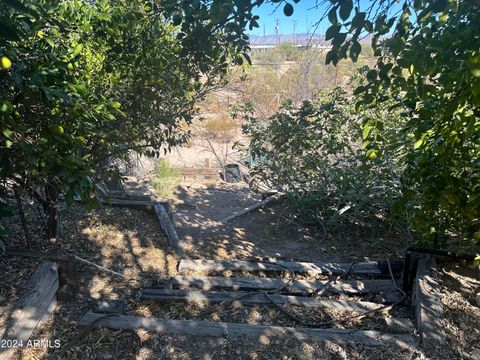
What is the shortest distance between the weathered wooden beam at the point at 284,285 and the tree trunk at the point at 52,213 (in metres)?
1.37

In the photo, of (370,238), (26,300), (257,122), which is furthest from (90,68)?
(370,238)

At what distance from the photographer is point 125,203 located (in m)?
5.32

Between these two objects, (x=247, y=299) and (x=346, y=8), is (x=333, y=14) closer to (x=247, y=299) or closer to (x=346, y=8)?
(x=346, y=8)

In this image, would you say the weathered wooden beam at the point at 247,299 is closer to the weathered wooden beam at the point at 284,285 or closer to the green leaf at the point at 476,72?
the weathered wooden beam at the point at 284,285

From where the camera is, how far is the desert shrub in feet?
30.9

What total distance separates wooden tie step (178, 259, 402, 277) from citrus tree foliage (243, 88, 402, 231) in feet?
5.07

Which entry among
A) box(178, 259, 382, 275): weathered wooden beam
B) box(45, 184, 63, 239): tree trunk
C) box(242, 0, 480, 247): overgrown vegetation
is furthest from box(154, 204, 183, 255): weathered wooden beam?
box(242, 0, 480, 247): overgrown vegetation

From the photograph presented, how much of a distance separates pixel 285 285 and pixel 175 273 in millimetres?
1246

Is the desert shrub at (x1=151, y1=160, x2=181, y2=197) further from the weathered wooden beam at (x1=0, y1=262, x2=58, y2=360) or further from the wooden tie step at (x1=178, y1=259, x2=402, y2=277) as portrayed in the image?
the weathered wooden beam at (x1=0, y1=262, x2=58, y2=360)

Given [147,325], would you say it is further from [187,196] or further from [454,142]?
[187,196]

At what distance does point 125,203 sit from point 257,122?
257 centimetres

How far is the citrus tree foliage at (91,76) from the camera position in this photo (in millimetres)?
1824

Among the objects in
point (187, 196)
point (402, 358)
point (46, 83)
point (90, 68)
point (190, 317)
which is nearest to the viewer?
point (46, 83)

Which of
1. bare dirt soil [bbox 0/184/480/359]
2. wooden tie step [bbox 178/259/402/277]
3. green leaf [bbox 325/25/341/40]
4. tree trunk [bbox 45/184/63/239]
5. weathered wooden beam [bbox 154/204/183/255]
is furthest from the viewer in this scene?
weathered wooden beam [bbox 154/204/183/255]
